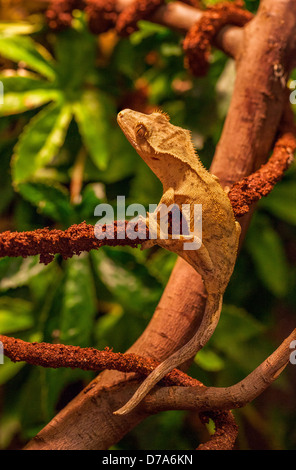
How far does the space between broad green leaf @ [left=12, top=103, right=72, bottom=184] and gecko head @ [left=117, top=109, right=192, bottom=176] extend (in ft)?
2.08

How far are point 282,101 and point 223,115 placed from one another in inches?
17.9

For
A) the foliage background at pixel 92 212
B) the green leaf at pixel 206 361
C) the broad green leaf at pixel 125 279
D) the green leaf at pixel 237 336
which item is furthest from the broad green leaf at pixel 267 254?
the broad green leaf at pixel 125 279

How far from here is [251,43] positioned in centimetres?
144

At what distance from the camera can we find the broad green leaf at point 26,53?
5.82 feet

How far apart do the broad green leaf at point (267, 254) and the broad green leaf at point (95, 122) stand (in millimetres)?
728

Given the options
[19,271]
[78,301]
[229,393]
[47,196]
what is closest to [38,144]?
[47,196]

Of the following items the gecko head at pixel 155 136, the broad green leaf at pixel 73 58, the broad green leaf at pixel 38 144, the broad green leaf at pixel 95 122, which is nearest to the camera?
the gecko head at pixel 155 136

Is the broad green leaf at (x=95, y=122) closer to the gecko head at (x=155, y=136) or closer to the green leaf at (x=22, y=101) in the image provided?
the green leaf at (x=22, y=101)

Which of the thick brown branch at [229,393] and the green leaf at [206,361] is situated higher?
the thick brown branch at [229,393]

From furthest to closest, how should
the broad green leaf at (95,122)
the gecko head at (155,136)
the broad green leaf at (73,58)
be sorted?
1. the broad green leaf at (73,58)
2. the broad green leaf at (95,122)
3. the gecko head at (155,136)

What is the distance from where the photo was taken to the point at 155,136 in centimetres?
115

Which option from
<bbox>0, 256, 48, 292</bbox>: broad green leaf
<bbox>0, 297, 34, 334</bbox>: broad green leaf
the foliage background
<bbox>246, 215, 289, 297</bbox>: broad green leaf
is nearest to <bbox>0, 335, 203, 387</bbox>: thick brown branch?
the foliage background

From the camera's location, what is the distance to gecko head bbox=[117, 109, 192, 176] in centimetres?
114
